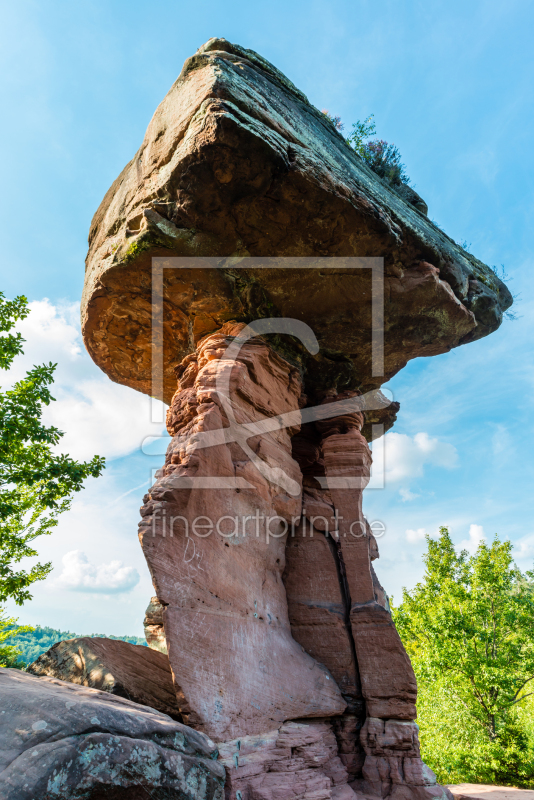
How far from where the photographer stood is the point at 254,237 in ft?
20.7

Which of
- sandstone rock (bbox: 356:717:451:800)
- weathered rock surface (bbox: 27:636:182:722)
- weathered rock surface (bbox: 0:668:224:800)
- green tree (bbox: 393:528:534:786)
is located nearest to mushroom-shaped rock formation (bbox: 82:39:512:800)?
sandstone rock (bbox: 356:717:451:800)

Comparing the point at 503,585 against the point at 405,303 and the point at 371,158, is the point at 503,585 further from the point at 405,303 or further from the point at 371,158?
the point at 371,158

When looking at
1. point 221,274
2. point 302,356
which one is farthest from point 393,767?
point 221,274

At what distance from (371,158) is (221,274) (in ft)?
17.1

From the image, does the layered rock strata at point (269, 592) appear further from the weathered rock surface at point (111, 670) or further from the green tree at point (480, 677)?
the green tree at point (480, 677)

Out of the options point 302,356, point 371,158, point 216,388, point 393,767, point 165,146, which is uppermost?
point 371,158

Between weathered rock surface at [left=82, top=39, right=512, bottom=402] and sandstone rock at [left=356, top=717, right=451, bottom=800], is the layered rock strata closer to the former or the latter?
sandstone rock at [left=356, top=717, right=451, bottom=800]

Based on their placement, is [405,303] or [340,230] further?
[405,303]

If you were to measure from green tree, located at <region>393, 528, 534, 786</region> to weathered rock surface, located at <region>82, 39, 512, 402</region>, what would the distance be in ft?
32.2

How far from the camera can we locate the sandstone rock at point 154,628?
6.18m

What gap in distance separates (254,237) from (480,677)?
13596 millimetres

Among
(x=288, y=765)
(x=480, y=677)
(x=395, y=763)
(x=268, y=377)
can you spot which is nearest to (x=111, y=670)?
(x=288, y=765)

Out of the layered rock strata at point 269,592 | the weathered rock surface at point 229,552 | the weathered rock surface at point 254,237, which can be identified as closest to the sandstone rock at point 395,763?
the layered rock strata at point 269,592

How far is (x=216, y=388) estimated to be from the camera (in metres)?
6.03
